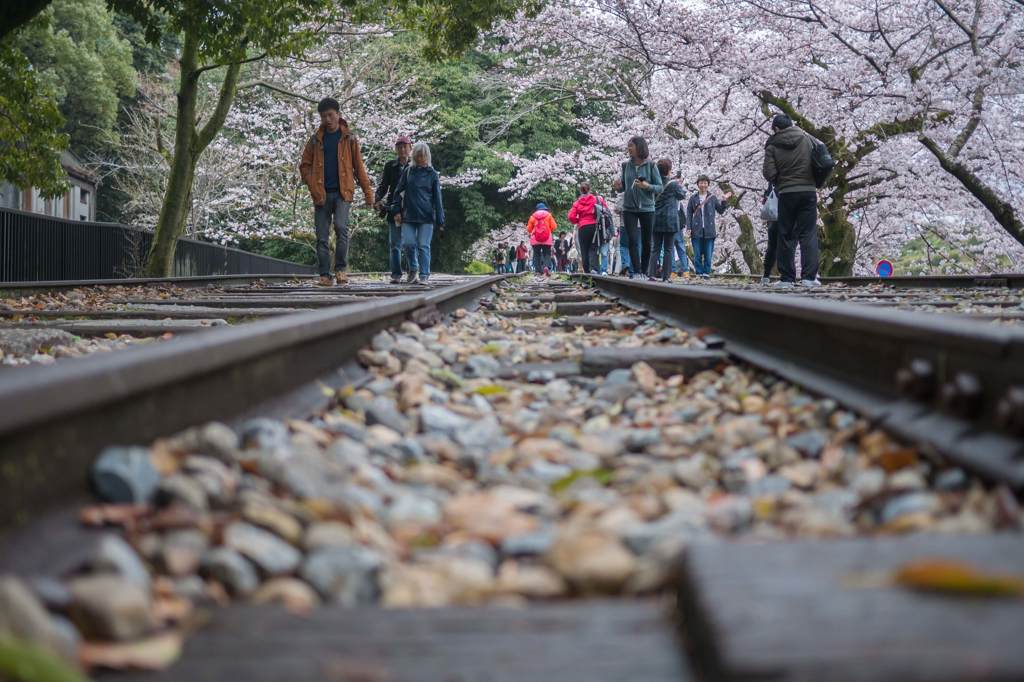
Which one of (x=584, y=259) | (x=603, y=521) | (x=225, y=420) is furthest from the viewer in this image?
(x=584, y=259)

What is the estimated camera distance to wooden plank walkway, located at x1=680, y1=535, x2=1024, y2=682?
0.94 m

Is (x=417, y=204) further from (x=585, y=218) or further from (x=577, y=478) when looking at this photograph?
(x=577, y=478)

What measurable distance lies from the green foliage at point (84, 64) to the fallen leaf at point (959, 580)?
28.0 m

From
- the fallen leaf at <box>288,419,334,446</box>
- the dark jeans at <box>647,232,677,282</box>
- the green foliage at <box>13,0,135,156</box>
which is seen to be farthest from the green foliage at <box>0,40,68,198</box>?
the green foliage at <box>13,0,135,156</box>

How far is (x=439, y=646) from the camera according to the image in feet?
3.87

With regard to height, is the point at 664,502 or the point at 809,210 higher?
the point at 809,210

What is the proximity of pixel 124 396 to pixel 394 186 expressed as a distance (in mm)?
10329

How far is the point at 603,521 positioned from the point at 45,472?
90cm

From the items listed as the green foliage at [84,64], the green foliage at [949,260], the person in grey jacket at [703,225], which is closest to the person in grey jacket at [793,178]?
the person in grey jacket at [703,225]

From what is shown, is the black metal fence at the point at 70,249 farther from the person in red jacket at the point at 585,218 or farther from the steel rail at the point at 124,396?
the steel rail at the point at 124,396

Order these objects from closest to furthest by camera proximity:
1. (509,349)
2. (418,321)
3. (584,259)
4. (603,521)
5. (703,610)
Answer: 1. (703,610)
2. (603,521)
3. (509,349)
4. (418,321)
5. (584,259)

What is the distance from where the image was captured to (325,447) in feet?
7.72

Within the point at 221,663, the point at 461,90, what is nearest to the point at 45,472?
the point at 221,663

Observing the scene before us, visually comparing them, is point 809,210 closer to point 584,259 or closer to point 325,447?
point 584,259
